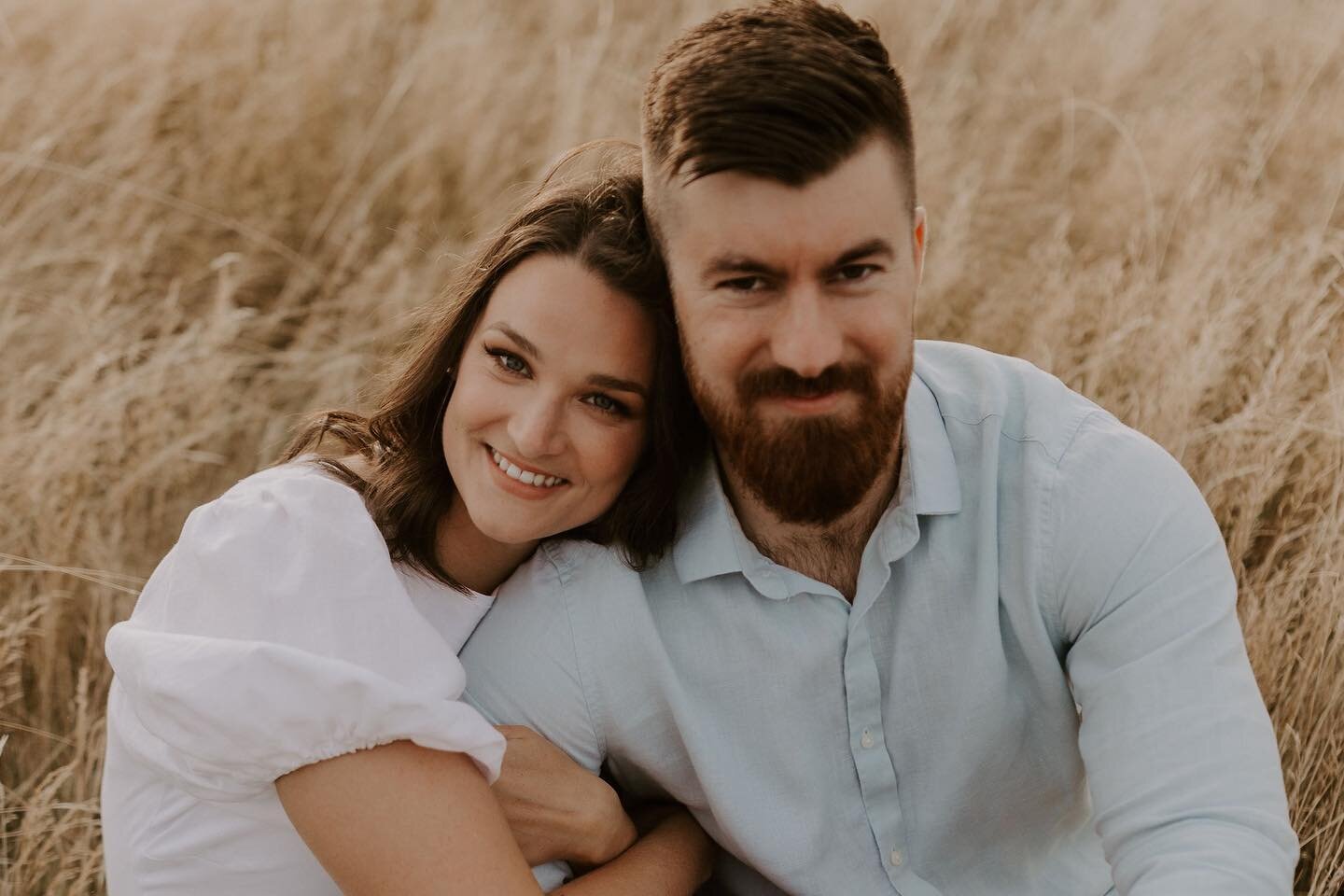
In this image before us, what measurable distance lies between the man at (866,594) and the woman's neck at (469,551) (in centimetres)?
9

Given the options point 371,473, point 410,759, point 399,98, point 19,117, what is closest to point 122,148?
point 19,117

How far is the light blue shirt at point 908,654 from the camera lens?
7.19 ft

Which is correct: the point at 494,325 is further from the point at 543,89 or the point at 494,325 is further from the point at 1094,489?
the point at 543,89

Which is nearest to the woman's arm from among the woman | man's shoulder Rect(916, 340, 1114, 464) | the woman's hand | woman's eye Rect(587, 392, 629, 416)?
the woman

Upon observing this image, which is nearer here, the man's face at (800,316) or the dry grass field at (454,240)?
the man's face at (800,316)

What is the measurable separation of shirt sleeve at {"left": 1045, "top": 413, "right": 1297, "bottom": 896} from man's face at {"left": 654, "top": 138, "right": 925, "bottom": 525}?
13.9 inches

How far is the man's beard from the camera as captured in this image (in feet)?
7.08

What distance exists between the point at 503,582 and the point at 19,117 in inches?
110

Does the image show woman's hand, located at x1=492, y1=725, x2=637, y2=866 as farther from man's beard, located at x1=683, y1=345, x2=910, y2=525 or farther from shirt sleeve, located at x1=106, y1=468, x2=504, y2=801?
man's beard, located at x1=683, y1=345, x2=910, y2=525

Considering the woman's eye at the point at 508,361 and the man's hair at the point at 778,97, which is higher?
the man's hair at the point at 778,97

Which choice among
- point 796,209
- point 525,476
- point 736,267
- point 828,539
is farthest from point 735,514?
point 796,209

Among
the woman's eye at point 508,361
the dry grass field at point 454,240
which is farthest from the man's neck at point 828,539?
the dry grass field at point 454,240

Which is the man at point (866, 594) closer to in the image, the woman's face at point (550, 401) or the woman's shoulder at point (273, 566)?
the woman's face at point (550, 401)

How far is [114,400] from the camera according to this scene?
3426 millimetres
